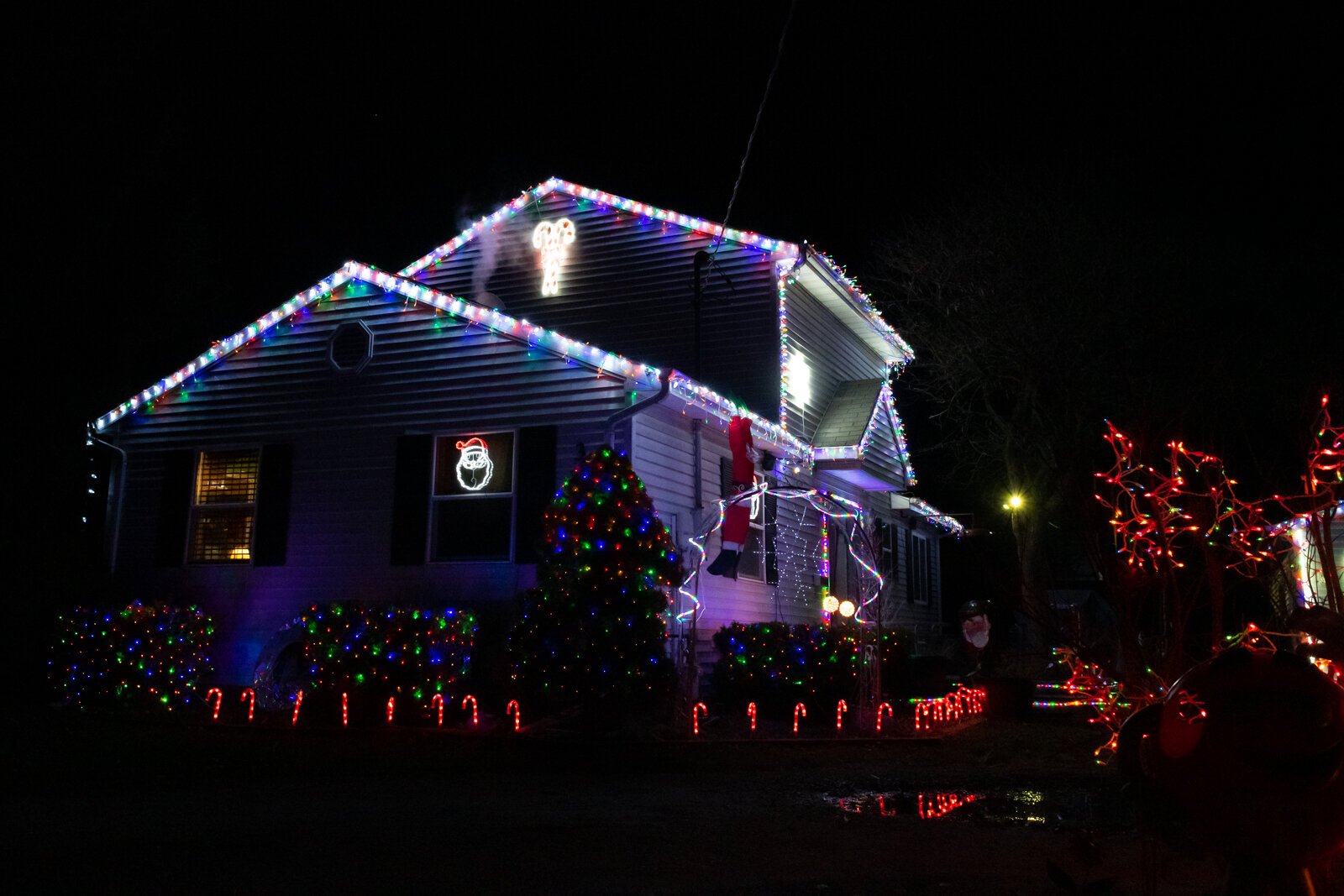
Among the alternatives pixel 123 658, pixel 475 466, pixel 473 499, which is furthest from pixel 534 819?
pixel 123 658

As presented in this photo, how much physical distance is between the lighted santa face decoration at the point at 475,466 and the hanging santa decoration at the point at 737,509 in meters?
2.67

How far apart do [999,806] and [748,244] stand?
1034cm

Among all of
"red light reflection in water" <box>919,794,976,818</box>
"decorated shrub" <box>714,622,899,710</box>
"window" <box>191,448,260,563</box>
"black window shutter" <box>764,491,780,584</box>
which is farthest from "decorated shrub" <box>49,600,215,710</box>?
"red light reflection in water" <box>919,794,976,818</box>

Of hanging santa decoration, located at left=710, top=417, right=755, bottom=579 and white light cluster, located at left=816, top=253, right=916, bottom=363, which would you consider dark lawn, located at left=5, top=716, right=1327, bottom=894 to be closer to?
hanging santa decoration, located at left=710, top=417, right=755, bottom=579

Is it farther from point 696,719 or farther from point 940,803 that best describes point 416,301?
point 940,803

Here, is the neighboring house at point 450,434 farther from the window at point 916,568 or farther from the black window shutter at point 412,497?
the window at point 916,568

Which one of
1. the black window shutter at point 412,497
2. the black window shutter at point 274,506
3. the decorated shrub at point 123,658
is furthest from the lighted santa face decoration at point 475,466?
the decorated shrub at point 123,658

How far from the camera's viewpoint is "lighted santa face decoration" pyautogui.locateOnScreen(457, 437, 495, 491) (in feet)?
40.7

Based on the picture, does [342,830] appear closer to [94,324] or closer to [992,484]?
[94,324]

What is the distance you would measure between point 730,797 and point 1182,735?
453cm

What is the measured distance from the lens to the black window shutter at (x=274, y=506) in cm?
1307

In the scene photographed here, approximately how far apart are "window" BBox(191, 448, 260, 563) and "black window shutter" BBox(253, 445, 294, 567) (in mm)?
207

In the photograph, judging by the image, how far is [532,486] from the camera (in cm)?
1204

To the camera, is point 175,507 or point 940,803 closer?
point 940,803
